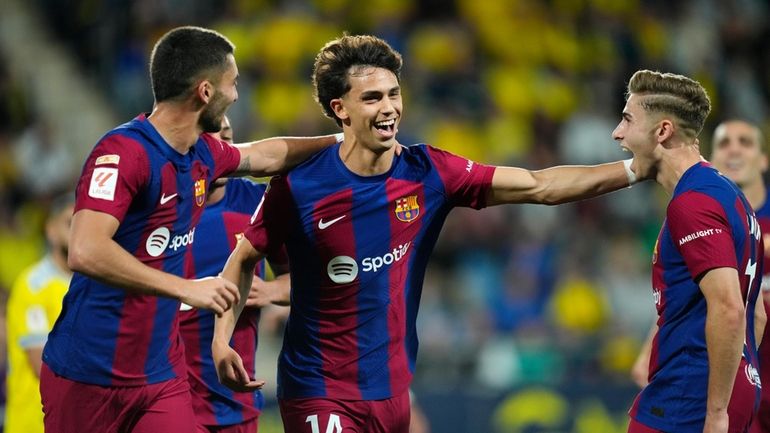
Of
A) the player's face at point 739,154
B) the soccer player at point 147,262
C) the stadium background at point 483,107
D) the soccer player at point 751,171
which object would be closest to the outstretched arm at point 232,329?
the soccer player at point 147,262

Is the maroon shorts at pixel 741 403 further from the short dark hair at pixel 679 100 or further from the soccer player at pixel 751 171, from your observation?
the soccer player at pixel 751 171

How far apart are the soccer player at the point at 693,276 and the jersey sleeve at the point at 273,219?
4.94 feet

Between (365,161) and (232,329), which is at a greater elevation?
(365,161)

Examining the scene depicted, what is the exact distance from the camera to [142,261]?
16.7 feet

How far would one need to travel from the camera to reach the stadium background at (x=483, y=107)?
36.2 feet

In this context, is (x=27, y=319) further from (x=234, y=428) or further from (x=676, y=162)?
(x=676, y=162)

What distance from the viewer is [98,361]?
16.8 feet

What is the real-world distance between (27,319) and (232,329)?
5.80ft

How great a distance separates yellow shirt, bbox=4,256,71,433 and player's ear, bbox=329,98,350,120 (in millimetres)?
2239

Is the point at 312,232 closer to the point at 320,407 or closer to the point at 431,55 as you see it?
the point at 320,407

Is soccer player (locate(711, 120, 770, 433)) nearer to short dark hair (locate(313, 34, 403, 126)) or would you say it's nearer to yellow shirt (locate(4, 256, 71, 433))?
short dark hair (locate(313, 34, 403, 126))

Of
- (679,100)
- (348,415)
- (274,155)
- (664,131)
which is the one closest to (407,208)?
(274,155)

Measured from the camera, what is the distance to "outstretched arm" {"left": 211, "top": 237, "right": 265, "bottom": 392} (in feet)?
17.7

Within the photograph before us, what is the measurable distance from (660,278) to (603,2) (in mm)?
8823
